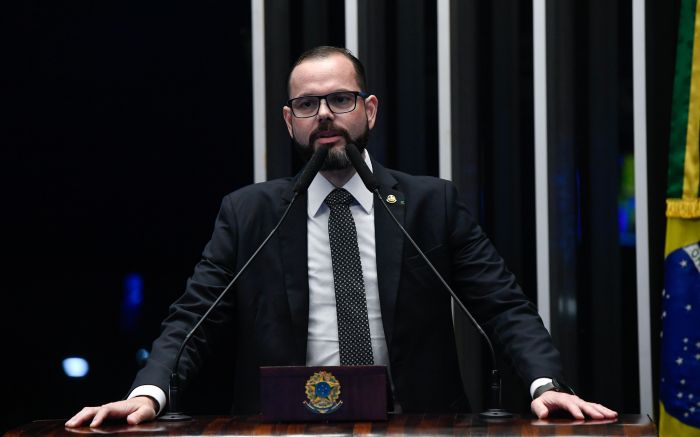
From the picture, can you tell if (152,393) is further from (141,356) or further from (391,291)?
(141,356)

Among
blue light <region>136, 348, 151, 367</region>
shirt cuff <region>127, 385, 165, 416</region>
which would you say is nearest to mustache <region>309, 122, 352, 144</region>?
shirt cuff <region>127, 385, 165, 416</region>

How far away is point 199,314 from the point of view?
7.50 ft

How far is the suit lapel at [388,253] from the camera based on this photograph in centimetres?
231

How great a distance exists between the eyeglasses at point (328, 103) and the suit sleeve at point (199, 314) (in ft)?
1.08

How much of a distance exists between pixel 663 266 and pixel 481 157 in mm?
593

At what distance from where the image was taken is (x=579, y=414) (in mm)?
1741

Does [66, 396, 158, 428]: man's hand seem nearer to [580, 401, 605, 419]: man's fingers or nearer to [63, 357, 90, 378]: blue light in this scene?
[580, 401, 605, 419]: man's fingers

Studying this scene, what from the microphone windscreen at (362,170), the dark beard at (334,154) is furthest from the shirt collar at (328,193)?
the microphone windscreen at (362,170)

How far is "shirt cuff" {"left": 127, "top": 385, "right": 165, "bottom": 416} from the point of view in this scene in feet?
6.40

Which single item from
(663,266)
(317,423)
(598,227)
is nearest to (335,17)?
(598,227)

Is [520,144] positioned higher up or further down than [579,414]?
higher up

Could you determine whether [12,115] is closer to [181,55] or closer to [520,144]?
[181,55]

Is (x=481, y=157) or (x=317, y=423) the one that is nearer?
(x=317, y=423)

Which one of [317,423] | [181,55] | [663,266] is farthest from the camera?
[181,55]
